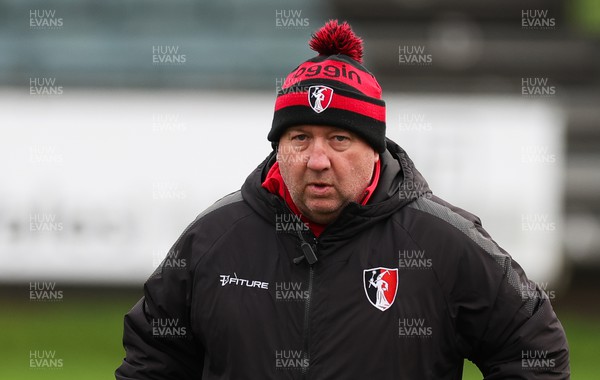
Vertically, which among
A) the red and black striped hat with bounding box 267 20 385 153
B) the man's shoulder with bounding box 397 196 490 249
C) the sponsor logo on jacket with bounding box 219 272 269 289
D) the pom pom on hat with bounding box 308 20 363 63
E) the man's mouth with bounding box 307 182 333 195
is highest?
the pom pom on hat with bounding box 308 20 363 63

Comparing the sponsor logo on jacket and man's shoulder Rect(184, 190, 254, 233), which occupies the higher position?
man's shoulder Rect(184, 190, 254, 233)

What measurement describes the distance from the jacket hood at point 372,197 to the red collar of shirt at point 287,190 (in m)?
0.01

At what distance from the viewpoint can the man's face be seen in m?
3.15

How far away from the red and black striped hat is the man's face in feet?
0.11

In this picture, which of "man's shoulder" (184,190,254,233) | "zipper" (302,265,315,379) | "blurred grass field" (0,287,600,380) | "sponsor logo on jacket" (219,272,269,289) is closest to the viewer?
"zipper" (302,265,315,379)

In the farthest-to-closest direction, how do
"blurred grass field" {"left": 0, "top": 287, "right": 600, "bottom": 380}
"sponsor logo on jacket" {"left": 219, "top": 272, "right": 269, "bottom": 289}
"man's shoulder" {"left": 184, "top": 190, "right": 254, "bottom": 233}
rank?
"blurred grass field" {"left": 0, "top": 287, "right": 600, "bottom": 380} < "man's shoulder" {"left": 184, "top": 190, "right": 254, "bottom": 233} < "sponsor logo on jacket" {"left": 219, "top": 272, "right": 269, "bottom": 289}

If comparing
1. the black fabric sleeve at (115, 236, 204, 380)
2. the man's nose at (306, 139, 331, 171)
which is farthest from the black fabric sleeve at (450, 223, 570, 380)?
the black fabric sleeve at (115, 236, 204, 380)

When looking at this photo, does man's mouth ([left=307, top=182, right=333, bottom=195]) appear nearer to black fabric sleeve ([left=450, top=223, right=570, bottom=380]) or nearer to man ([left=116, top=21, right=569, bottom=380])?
man ([left=116, top=21, right=569, bottom=380])

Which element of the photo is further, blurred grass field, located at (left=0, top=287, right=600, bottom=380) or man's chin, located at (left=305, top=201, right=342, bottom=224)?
blurred grass field, located at (left=0, top=287, right=600, bottom=380)


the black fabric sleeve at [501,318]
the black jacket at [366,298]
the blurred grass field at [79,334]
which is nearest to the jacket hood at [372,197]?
the black jacket at [366,298]

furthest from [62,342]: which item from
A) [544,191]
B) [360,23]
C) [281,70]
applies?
[360,23]

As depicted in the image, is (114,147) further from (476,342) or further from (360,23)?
(476,342)

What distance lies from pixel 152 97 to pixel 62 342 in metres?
2.15

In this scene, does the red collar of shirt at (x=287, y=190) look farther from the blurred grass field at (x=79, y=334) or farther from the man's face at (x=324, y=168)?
the blurred grass field at (x=79, y=334)
